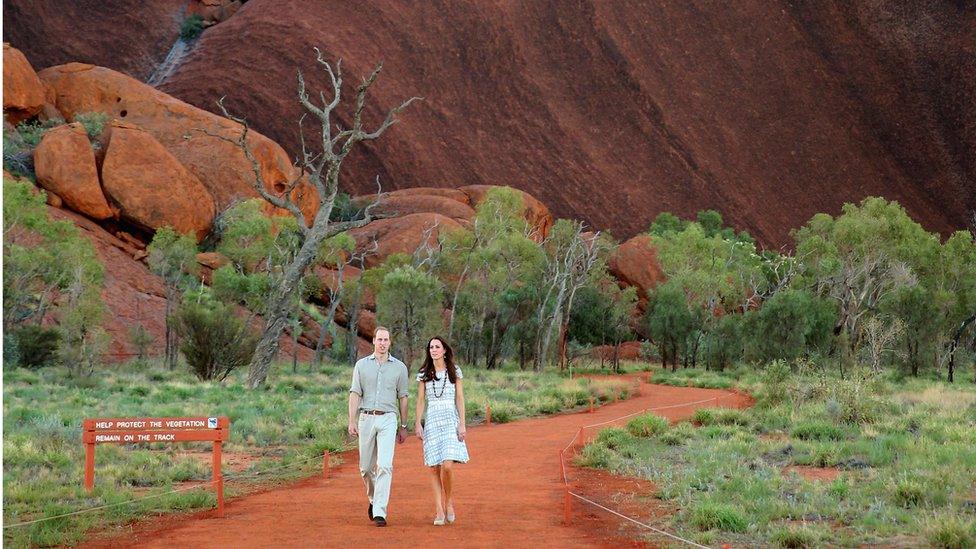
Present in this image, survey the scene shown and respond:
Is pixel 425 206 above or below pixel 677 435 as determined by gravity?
above

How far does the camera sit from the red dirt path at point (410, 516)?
26.2 feet

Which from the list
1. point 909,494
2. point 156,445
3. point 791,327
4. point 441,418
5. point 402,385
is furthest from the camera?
point 791,327

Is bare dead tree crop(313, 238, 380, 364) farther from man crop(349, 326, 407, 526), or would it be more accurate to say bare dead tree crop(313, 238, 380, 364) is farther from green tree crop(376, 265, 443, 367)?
man crop(349, 326, 407, 526)

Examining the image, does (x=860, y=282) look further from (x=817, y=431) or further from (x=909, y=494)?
(x=909, y=494)

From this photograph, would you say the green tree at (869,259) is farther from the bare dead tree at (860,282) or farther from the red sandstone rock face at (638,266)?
the red sandstone rock face at (638,266)

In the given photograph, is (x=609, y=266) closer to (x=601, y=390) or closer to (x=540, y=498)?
(x=601, y=390)

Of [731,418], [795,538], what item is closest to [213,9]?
[731,418]

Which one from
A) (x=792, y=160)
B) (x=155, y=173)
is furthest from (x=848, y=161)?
(x=155, y=173)

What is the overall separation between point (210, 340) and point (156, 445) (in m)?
15.6

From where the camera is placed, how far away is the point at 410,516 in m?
9.20

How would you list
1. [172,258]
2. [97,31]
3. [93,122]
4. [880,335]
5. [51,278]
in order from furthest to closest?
[97,31] → [93,122] → [172,258] → [880,335] → [51,278]

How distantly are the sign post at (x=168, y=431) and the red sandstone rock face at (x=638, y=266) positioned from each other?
5100cm

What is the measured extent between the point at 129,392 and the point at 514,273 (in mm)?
24003

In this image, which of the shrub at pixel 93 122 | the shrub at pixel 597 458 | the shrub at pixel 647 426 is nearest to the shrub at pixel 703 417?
the shrub at pixel 647 426
